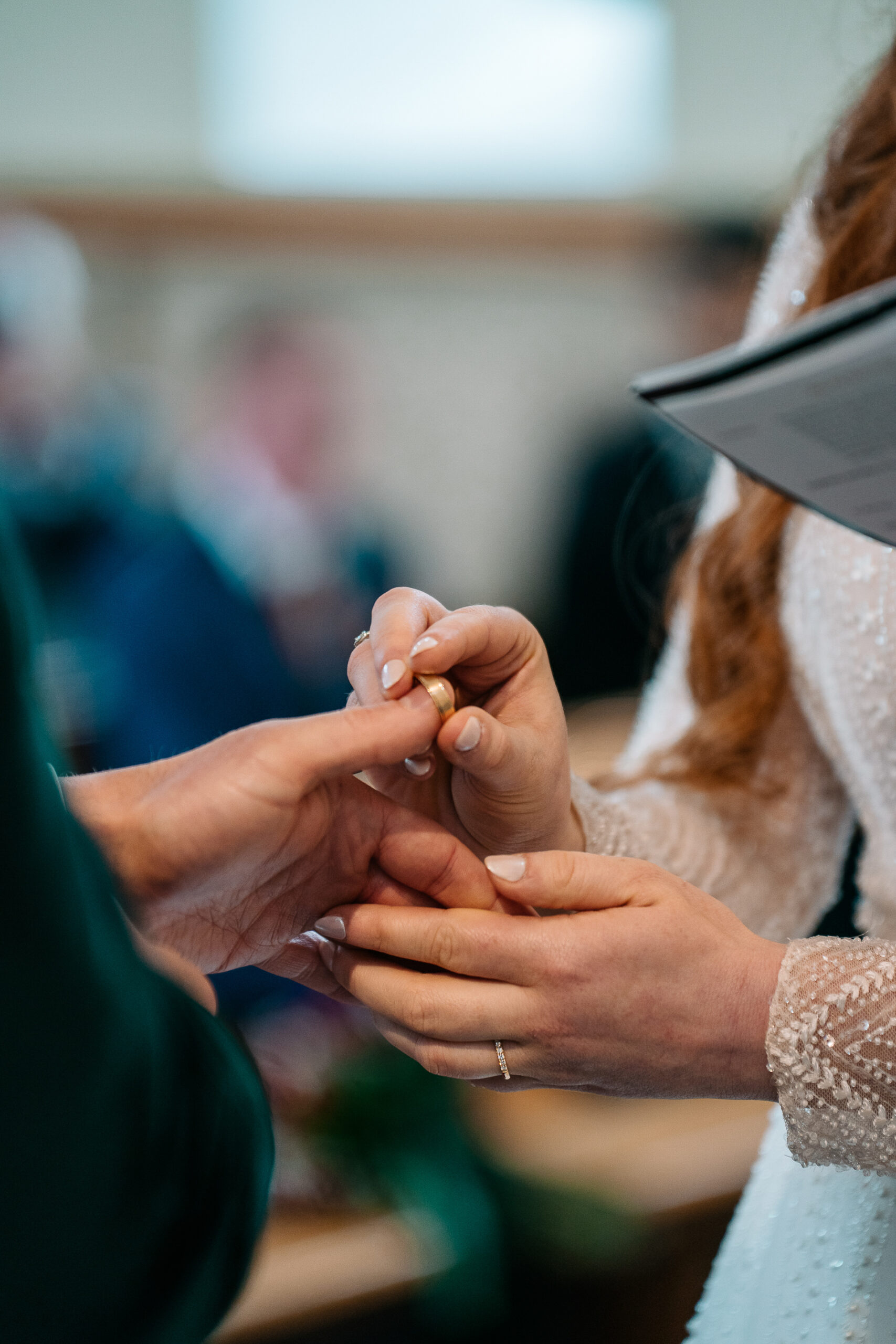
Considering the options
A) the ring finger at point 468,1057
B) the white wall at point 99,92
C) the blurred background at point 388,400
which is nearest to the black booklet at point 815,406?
the ring finger at point 468,1057

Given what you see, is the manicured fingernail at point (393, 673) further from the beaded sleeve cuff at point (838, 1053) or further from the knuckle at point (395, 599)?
the beaded sleeve cuff at point (838, 1053)

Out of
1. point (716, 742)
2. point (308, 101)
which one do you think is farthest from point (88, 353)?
point (716, 742)

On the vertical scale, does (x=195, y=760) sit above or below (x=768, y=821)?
above

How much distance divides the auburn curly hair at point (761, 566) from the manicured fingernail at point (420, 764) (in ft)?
1.19

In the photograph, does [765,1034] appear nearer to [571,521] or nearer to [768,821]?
[768,821]

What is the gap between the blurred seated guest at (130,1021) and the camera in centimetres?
37

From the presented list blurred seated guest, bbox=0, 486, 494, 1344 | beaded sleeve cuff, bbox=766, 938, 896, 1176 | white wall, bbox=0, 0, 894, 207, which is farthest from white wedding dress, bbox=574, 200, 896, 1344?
white wall, bbox=0, 0, 894, 207

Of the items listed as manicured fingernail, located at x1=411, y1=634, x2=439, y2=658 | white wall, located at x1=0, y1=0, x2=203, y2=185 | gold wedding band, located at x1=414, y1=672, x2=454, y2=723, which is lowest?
gold wedding band, located at x1=414, y1=672, x2=454, y2=723

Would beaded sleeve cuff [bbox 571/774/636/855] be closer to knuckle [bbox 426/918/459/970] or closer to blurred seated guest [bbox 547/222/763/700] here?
knuckle [bbox 426/918/459/970]

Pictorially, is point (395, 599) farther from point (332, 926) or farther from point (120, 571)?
point (120, 571)

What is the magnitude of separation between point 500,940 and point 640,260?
3099 mm

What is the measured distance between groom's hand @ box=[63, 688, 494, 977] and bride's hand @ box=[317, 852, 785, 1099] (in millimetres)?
35

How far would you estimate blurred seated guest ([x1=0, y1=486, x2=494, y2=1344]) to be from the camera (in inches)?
14.4

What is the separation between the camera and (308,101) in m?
2.83
